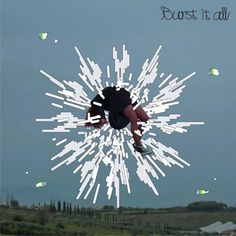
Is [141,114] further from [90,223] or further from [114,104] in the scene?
[90,223]

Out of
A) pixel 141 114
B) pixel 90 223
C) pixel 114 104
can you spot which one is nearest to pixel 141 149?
pixel 141 114

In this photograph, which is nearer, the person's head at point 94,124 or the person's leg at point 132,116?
the person's leg at point 132,116

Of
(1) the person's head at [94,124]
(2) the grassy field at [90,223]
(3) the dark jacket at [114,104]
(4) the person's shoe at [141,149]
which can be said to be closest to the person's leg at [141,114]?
(3) the dark jacket at [114,104]

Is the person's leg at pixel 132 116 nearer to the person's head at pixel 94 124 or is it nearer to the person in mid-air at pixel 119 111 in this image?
the person in mid-air at pixel 119 111

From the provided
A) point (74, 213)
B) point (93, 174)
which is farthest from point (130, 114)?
point (74, 213)

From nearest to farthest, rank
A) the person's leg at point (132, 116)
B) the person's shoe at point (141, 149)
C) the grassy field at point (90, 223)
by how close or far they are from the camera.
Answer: the person's leg at point (132, 116) < the person's shoe at point (141, 149) < the grassy field at point (90, 223)

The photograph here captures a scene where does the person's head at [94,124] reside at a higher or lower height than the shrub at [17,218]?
higher

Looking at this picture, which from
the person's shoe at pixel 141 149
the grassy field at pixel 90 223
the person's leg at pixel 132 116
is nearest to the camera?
the person's leg at pixel 132 116

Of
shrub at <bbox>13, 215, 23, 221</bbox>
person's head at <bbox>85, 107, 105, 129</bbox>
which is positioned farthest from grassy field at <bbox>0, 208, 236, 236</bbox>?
person's head at <bbox>85, 107, 105, 129</bbox>
